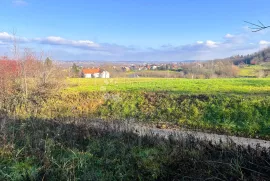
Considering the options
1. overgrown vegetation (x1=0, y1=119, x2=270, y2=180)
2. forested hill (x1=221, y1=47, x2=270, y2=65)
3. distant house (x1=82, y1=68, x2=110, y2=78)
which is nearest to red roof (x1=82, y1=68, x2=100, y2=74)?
distant house (x1=82, y1=68, x2=110, y2=78)

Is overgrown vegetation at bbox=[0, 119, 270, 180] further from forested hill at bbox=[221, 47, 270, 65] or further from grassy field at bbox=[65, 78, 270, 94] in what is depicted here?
grassy field at bbox=[65, 78, 270, 94]

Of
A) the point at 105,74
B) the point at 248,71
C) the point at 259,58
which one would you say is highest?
the point at 259,58

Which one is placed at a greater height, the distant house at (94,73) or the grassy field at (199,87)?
the distant house at (94,73)

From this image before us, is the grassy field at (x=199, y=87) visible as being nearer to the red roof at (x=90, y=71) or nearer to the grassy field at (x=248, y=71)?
the grassy field at (x=248, y=71)

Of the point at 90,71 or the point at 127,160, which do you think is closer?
the point at 127,160

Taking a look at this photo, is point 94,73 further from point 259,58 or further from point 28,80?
point 259,58

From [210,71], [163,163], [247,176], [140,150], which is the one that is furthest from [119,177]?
[210,71]

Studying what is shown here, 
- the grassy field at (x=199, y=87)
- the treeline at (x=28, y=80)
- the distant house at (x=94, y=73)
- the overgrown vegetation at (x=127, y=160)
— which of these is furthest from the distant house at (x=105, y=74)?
the overgrown vegetation at (x=127, y=160)

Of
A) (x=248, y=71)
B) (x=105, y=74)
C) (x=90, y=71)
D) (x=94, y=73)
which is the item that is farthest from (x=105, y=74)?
(x=248, y=71)

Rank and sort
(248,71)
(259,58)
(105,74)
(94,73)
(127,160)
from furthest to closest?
1. (94,73)
2. (105,74)
3. (248,71)
4. (259,58)
5. (127,160)

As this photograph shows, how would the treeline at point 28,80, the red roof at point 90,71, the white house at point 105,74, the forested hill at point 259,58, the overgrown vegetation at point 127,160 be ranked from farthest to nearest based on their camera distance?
1. the red roof at point 90,71
2. the white house at point 105,74
3. the treeline at point 28,80
4. the forested hill at point 259,58
5. the overgrown vegetation at point 127,160

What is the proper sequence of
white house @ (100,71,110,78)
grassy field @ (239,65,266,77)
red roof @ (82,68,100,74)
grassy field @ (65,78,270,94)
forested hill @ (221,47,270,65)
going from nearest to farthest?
forested hill @ (221,47,270,65)
grassy field @ (65,78,270,94)
grassy field @ (239,65,266,77)
white house @ (100,71,110,78)
red roof @ (82,68,100,74)

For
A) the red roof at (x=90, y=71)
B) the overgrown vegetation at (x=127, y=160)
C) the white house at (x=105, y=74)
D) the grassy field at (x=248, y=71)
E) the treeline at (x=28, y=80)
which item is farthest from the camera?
the red roof at (x=90, y=71)

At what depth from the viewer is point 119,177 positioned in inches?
229
